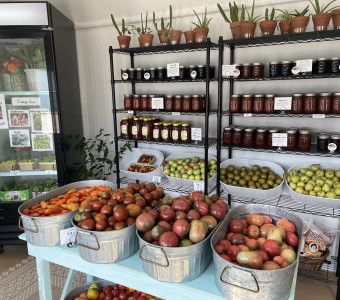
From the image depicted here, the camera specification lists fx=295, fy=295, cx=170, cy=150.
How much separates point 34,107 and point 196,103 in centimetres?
158

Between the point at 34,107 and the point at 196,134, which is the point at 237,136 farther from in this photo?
the point at 34,107

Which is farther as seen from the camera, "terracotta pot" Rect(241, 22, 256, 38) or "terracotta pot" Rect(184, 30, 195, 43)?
"terracotta pot" Rect(184, 30, 195, 43)

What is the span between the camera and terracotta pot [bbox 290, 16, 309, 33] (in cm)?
215

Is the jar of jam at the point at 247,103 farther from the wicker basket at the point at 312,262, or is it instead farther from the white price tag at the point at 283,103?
the wicker basket at the point at 312,262

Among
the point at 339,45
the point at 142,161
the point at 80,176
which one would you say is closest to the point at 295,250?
the point at 339,45

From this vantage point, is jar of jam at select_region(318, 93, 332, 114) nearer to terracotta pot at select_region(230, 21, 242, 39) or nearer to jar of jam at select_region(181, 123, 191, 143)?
terracotta pot at select_region(230, 21, 242, 39)

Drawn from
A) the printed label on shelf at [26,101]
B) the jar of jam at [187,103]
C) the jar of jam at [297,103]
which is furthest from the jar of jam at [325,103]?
the printed label on shelf at [26,101]

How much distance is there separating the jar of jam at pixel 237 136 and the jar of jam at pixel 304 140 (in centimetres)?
47

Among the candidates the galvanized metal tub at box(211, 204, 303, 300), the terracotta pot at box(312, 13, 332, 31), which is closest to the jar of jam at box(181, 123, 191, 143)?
the terracotta pot at box(312, 13, 332, 31)

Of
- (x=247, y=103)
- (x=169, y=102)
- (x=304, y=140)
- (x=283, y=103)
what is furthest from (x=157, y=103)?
(x=304, y=140)

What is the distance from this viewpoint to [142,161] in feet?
10.6

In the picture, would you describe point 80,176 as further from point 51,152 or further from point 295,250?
point 295,250

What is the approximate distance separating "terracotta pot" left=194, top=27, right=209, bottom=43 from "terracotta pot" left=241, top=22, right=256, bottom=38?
0.34 m

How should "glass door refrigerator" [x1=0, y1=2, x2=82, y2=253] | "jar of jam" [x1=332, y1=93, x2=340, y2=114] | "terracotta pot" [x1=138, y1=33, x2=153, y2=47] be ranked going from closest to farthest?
1. "jar of jam" [x1=332, y1=93, x2=340, y2=114]
2. "glass door refrigerator" [x1=0, y1=2, x2=82, y2=253]
3. "terracotta pot" [x1=138, y1=33, x2=153, y2=47]
